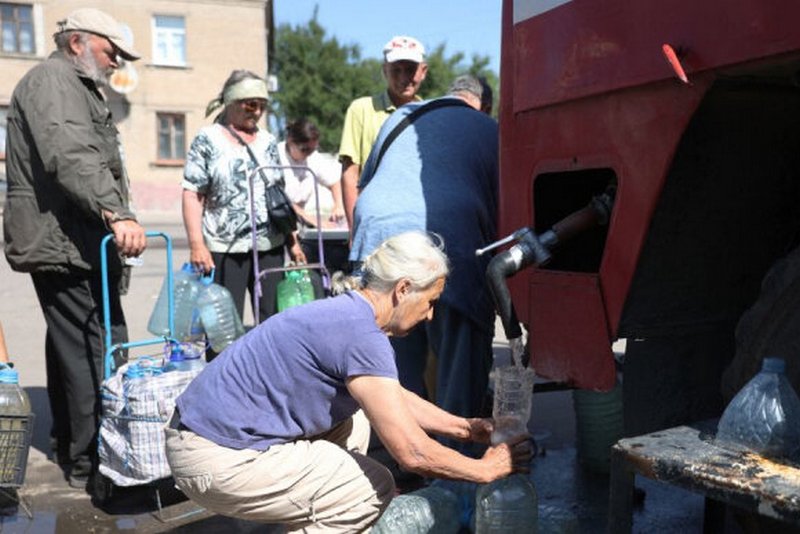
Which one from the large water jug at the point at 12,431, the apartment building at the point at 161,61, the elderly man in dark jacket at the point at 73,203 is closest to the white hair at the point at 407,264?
the elderly man in dark jacket at the point at 73,203

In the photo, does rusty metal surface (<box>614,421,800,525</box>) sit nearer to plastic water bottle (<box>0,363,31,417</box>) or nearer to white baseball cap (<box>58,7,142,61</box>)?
plastic water bottle (<box>0,363,31,417</box>)

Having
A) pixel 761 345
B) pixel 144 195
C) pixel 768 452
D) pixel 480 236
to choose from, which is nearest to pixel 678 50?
pixel 761 345

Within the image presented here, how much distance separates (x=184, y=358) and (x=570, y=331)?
194 centimetres

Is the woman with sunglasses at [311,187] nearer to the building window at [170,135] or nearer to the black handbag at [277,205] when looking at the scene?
the black handbag at [277,205]

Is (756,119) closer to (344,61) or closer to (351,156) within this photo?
(351,156)

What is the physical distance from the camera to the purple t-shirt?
2441 mm

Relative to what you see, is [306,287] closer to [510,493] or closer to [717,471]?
[510,493]

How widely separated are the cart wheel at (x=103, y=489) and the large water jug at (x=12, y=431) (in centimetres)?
38

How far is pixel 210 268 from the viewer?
4727 mm

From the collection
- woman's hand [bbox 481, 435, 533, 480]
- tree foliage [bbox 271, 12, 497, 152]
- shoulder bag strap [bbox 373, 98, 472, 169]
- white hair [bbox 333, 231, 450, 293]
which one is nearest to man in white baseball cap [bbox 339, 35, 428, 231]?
shoulder bag strap [bbox 373, 98, 472, 169]

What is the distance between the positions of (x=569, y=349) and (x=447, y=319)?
83 cm

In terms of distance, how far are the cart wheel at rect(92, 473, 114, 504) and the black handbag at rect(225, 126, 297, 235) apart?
184 cm

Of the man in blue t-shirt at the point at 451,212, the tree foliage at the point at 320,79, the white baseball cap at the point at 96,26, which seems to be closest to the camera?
the man in blue t-shirt at the point at 451,212

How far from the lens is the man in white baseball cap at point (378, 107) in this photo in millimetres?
4617
